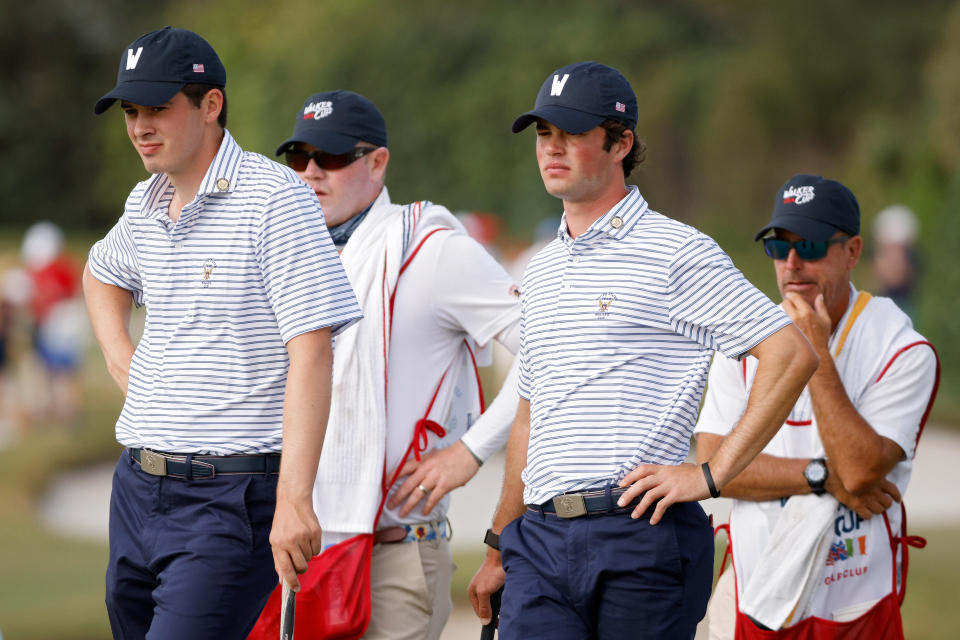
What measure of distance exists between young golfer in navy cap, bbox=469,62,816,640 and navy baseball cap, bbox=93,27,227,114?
38.7 inches

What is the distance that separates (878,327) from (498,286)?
4.29 feet

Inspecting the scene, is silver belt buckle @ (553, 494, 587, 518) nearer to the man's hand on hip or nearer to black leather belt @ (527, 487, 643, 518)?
black leather belt @ (527, 487, 643, 518)

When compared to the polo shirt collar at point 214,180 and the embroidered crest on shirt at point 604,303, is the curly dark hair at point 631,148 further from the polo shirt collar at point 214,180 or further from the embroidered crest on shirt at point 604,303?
the polo shirt collar at point 214,180

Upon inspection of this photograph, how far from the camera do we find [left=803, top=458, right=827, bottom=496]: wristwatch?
4492 mm

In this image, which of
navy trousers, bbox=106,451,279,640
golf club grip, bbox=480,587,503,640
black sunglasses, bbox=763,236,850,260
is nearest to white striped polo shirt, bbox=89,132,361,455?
navy trousers, bbox=106,451,279,640

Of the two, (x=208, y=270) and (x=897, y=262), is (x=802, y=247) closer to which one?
(x=208, y=270)

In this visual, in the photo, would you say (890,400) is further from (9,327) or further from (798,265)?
(9,327)

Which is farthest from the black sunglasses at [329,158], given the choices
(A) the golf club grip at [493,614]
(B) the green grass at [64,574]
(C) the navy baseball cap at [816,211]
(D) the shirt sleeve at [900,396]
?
(B) the green grass at [64,574]

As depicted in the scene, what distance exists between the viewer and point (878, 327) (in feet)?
15.1

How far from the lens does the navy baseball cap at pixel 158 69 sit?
12.4 ft

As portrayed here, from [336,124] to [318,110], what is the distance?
96 mm

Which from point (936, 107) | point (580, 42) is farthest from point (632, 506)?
point (580, 42)

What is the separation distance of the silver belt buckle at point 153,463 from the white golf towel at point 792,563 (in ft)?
6.50

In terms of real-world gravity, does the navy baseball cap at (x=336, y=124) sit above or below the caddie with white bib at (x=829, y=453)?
above
